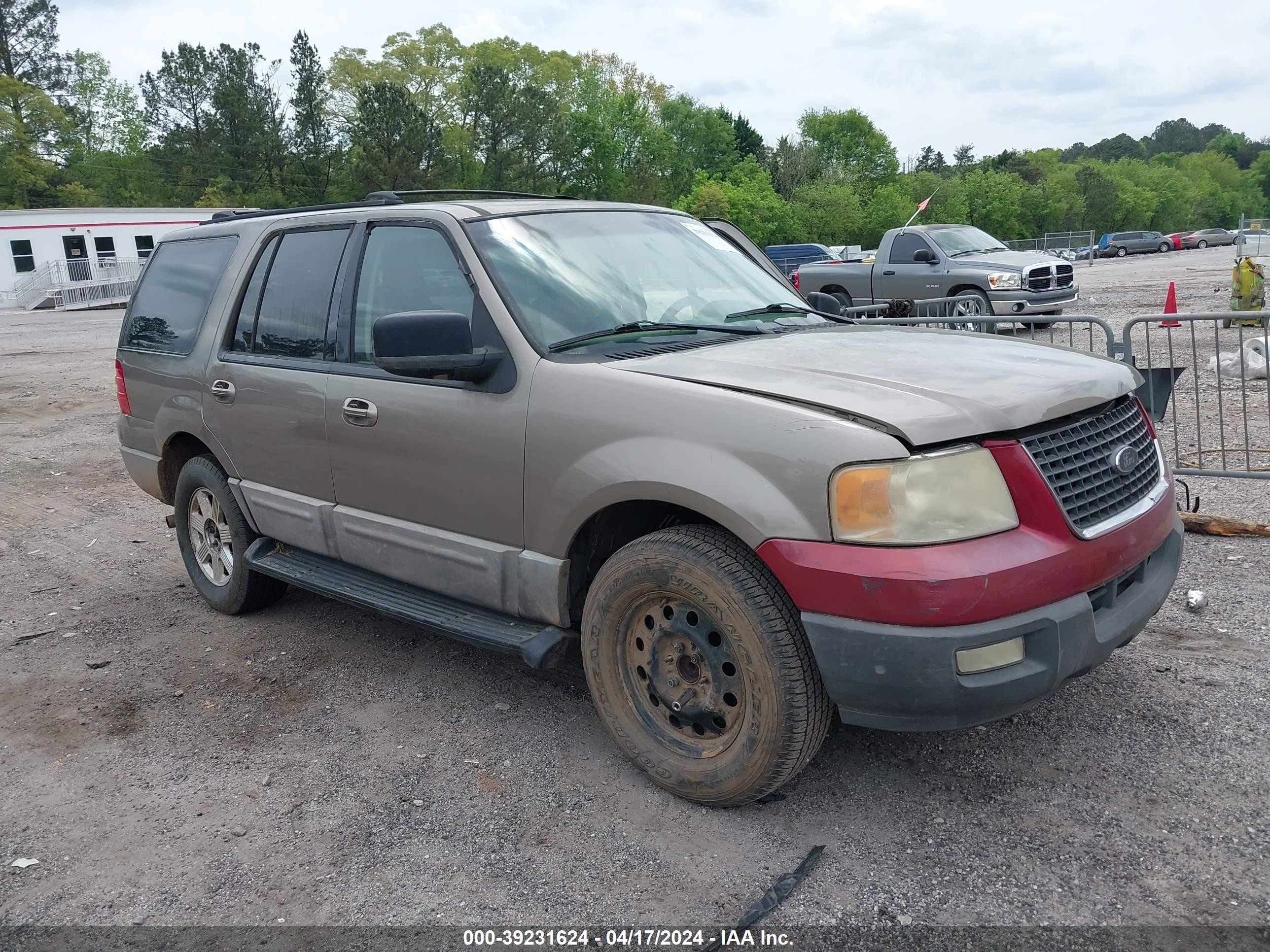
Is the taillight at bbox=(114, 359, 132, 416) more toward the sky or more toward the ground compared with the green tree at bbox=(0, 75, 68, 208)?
more toward the ground

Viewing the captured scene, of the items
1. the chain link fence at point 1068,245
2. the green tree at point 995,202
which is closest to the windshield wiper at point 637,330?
the chain link fence at point 1068,245

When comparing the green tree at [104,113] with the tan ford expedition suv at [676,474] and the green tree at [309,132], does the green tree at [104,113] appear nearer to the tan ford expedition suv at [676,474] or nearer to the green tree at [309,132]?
the green tree at [309,132]

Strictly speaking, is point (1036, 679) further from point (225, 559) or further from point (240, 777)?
point (225, 559)

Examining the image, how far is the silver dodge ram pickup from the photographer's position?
53.1ft

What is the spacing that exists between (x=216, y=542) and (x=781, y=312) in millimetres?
3227

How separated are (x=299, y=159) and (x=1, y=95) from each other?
62.0 feet

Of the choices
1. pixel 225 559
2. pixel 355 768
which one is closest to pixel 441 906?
pixel 355 768

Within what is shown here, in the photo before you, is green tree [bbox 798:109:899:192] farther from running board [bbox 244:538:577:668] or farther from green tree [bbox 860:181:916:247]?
running board [bbox 244:538:577:668]

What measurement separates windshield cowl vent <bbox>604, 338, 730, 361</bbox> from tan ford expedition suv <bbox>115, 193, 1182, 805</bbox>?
3 cm

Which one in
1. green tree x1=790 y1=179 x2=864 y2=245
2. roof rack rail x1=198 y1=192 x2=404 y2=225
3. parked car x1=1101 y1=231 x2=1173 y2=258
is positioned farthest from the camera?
green tree x1=790 y1=179 x2=864 y2=245

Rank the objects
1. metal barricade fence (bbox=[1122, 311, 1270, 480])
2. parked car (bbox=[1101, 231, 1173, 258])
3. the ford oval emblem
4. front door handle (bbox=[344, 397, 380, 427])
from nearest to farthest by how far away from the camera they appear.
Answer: the ford oval emblem
front door handle (bbox=[344, 397, 380, 427])
metal barricade fence (bbox=[1122, 311, 1270, 480])
parked car (bbox=[1101, 231, 1173, 258])

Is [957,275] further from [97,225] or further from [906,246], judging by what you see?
[97,225]

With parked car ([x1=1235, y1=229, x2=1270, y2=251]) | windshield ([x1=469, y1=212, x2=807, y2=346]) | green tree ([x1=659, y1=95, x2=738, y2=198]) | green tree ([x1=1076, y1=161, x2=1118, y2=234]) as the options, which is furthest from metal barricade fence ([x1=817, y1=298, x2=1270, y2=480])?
green tree ([x1=1076, y1=161, x2=1118, y2=234])

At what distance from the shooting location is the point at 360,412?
13.4 feet
